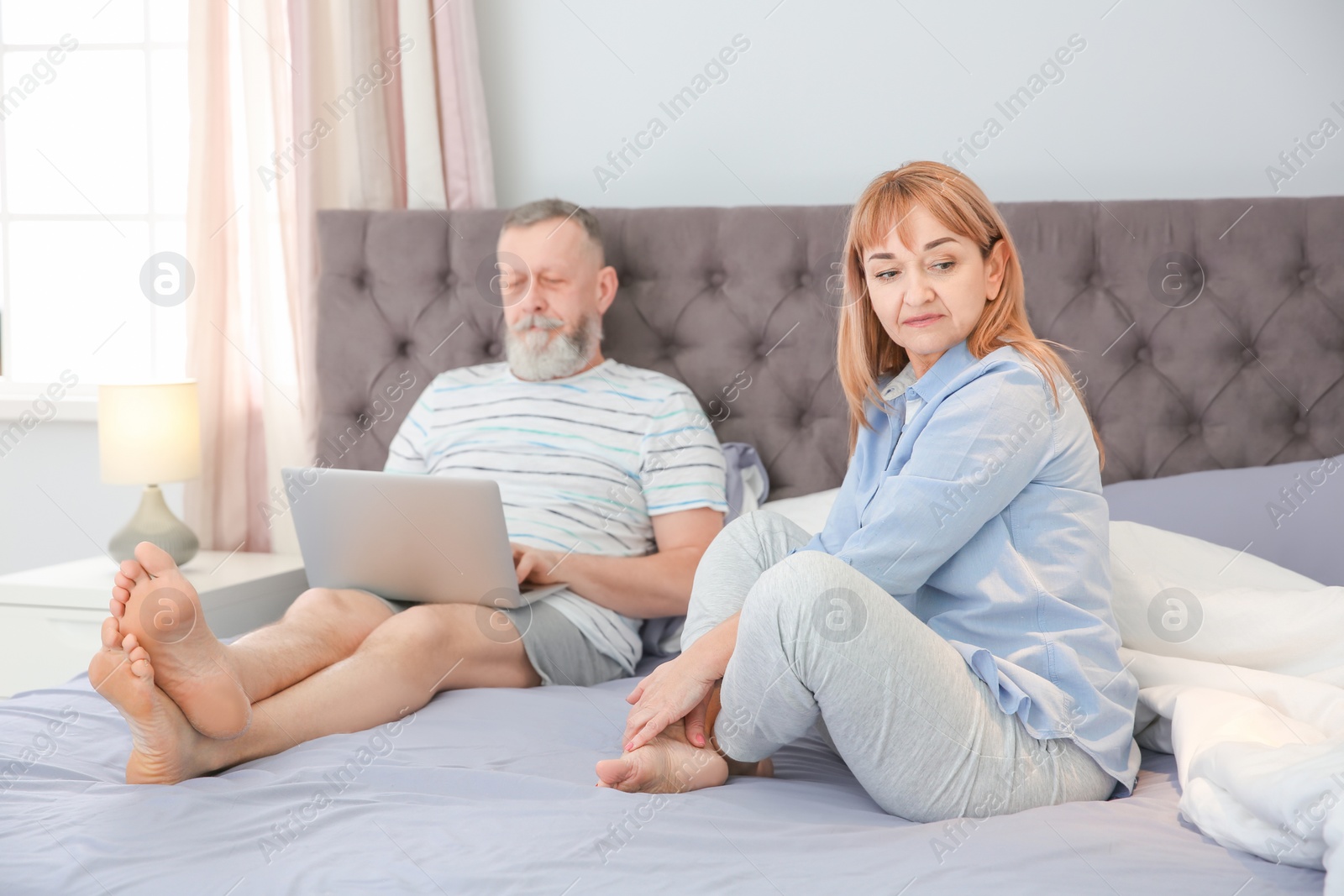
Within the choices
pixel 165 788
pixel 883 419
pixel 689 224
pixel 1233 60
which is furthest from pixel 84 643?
pixel 1233 60

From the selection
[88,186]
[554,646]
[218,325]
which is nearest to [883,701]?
[554,646]

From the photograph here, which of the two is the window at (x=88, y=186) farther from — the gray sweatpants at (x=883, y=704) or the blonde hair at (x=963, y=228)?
the gray sweatpants at (x=883, y=704)

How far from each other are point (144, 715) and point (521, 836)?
1.44 ft

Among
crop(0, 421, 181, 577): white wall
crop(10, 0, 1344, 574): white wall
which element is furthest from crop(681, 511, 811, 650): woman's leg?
crop(0, 421, 181, 577): white wall

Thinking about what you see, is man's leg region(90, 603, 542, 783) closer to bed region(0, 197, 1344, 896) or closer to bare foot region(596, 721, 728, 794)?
bed region(0, 197, 1344, 896)

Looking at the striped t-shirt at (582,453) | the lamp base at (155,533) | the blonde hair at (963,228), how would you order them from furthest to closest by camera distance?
Result: the lamp base at (155,533)
the striped t-shirt at (582,453)
the blonde hair at (963,228)

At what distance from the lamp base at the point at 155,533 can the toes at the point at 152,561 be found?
3.32 feet

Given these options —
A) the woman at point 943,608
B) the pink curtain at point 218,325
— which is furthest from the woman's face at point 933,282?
the pink curtain at point 218,325

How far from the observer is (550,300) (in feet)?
6.39

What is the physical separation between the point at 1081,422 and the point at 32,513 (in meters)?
2.64

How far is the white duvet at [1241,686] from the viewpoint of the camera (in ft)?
2.95

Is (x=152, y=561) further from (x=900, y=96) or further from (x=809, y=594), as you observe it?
(x=900, y=96)

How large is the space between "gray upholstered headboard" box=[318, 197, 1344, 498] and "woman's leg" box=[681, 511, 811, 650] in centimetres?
58

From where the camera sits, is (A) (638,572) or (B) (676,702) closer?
(B) (676,702)
